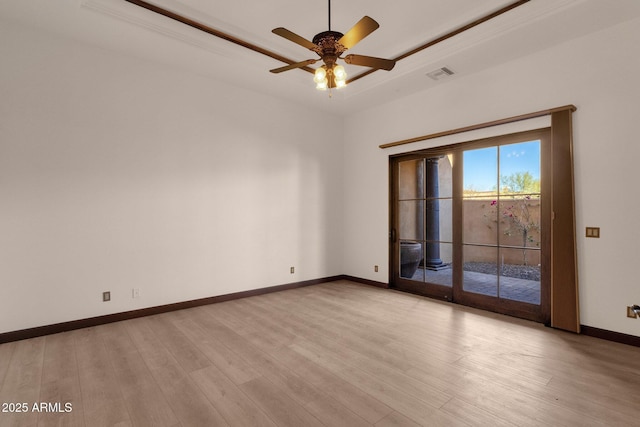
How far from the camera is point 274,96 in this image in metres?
4.88

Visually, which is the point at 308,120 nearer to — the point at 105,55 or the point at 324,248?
the point at 324,248

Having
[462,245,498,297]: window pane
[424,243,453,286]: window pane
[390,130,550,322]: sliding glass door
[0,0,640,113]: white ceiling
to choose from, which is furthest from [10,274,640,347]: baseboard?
[0,0,640,113]: white ceiling

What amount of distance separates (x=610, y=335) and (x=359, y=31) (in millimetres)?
3663

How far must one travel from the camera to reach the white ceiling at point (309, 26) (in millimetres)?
2838

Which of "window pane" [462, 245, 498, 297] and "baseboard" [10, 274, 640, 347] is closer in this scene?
"baseboard" [10, 274, 640, 347]

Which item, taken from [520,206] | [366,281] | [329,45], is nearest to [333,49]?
[329,45]

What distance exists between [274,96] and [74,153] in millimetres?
2775

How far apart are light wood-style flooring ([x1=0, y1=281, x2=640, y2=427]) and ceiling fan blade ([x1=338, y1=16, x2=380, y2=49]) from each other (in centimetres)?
261

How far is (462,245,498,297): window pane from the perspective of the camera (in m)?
3.85

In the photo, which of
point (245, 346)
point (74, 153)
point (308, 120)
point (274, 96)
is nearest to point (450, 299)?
point (245, 346)

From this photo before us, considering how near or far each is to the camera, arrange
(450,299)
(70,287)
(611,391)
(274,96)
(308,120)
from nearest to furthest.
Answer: (611,391) → (70,287) → (450,299) → (274,96) → (308,120)

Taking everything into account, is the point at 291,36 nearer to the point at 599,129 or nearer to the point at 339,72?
the point at 339,72

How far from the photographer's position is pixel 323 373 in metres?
2.38

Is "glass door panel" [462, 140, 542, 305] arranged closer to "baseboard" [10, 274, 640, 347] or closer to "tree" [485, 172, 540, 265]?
"tree" [485, 172, 540, 265]
